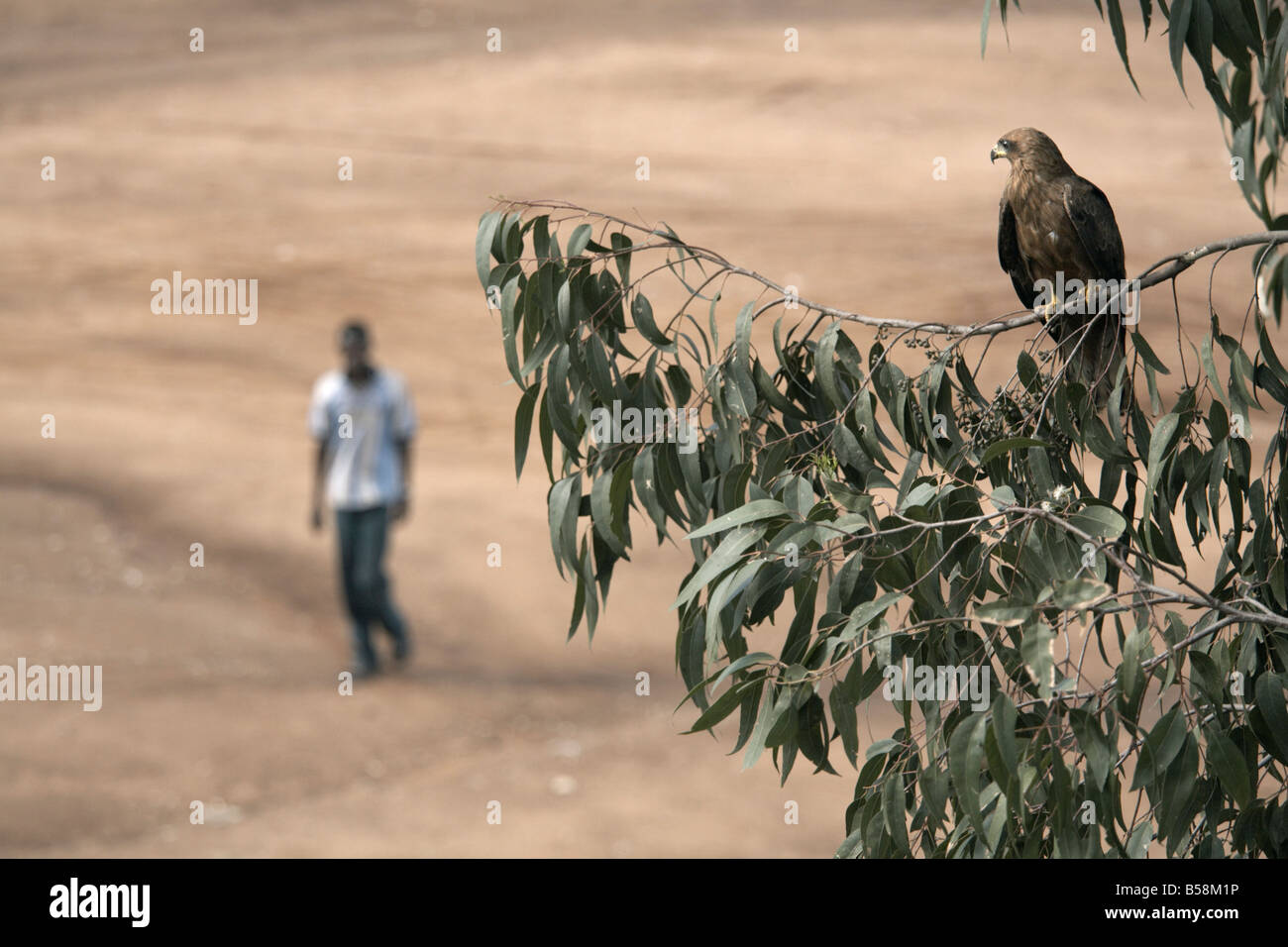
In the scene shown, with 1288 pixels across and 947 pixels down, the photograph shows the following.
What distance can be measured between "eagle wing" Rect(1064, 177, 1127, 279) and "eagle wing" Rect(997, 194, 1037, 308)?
12.1 inches

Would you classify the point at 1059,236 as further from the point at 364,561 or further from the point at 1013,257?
the point at 364,561

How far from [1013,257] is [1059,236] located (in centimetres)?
39

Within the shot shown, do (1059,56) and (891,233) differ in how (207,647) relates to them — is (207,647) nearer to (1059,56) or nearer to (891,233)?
(891,233)

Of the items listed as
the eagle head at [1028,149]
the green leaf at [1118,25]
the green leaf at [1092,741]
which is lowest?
the green leaf at [1092,741]

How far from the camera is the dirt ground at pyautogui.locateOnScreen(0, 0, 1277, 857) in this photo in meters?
8.73

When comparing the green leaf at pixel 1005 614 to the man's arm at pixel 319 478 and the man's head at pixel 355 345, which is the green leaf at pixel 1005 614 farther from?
the man's arm at pixel 319 478

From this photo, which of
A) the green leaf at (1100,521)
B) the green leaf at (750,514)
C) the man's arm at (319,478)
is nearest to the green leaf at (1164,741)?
the green leaf at (1100,521)

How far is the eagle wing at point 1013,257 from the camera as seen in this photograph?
161 inches

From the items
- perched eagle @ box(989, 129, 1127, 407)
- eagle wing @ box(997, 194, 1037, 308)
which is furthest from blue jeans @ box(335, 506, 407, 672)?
perched eagle @ box(989, 129, 1127, 407)

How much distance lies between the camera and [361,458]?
8836 millimetres

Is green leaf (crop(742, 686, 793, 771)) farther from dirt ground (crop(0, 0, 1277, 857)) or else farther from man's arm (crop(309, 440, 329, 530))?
man's arm (crop(309, 440, 329, 530))

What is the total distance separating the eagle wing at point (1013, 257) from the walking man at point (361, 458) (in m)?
5.26

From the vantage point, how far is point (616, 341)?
331cm
